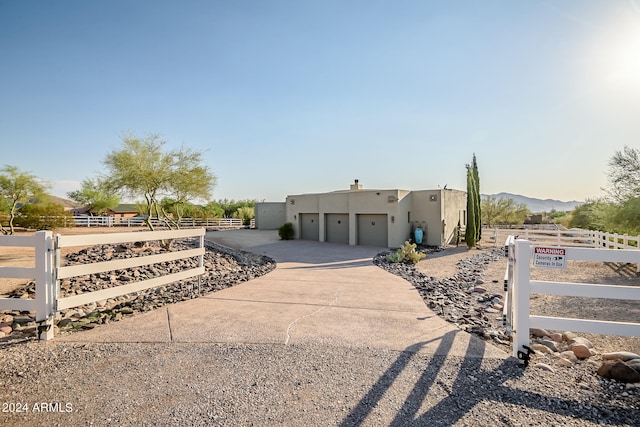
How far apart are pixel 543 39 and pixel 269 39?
25.9ft

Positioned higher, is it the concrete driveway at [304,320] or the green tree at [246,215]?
the green tree at [246,215]

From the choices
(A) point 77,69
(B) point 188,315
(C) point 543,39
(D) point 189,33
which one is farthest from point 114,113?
(C) point 543,39

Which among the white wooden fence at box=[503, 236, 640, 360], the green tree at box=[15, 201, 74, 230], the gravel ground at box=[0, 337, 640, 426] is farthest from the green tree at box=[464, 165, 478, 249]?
the green tree at box=[15, 201, 74, 230]

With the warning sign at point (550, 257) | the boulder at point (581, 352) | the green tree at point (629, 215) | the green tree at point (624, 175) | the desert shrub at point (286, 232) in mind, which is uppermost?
the green tree at point (624, 175)

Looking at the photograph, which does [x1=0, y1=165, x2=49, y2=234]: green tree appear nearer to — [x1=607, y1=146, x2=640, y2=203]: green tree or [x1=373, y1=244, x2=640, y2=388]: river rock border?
[x1=373, y1=244, x2=640, y2=388]: river rock border

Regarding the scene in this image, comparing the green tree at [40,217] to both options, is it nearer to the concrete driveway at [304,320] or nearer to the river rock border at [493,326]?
the concrete driveway at [304,320]

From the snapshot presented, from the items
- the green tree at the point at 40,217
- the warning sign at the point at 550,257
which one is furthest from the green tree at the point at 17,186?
the warning sign at the point at 550,257

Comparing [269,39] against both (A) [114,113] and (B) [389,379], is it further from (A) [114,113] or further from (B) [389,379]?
(B) [389,379]

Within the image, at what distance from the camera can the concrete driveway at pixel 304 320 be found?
3.87 meters

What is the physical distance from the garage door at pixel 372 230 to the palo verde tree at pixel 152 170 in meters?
9.55

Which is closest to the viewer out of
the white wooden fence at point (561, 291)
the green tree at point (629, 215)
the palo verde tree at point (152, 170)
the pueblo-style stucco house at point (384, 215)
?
the white wooden fence at point (561, 291)

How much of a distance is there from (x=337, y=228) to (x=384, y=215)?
3.37 metres

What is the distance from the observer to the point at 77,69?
33.2 feet

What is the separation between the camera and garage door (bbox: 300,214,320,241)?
20.8 metres
